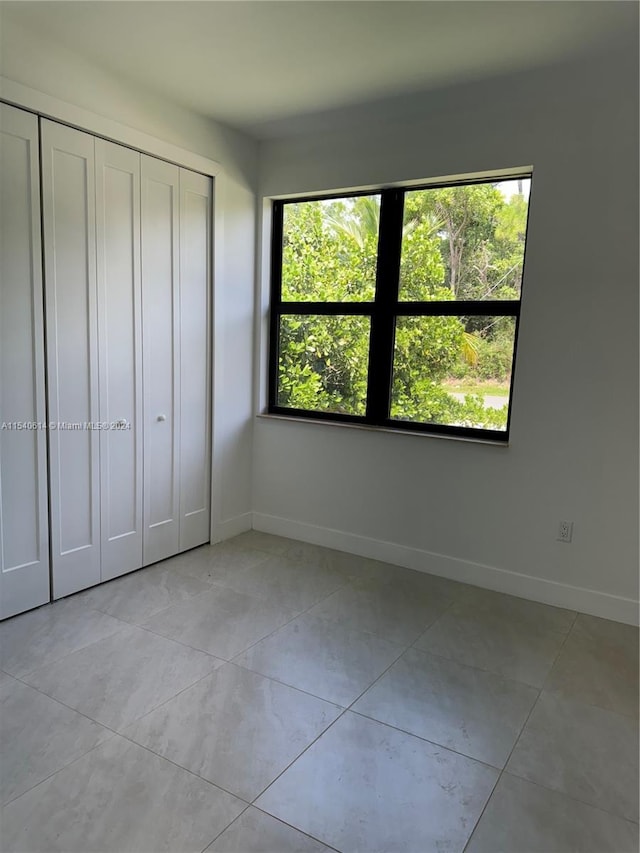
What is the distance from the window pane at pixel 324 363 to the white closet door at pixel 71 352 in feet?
4.51

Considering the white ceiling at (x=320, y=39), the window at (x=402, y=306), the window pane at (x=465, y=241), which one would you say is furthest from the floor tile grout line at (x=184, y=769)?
the white ceiling at (x=320, y=39)

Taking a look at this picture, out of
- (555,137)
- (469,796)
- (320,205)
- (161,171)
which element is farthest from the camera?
(320,205)

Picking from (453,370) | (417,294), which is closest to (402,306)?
(417,294)

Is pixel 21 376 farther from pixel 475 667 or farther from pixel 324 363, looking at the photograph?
pixel 475 667

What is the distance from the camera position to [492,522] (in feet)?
10.2

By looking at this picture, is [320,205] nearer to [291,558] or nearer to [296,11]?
[296,11]

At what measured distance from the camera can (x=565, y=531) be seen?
9.59 ft

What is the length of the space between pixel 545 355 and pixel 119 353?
85.7 inches

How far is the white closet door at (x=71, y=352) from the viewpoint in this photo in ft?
8.54

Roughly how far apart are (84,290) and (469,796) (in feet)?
8.50

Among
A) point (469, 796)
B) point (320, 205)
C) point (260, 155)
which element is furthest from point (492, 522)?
point (260, 155)

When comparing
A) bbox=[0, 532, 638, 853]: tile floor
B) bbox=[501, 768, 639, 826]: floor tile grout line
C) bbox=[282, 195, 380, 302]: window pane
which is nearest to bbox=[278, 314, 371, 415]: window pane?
bbox=[282, 195, 380, 302]: window pane

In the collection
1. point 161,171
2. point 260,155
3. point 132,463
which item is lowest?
point 132,463

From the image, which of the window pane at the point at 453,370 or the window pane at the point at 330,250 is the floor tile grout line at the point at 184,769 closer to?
the window pane at the point at 453,370
